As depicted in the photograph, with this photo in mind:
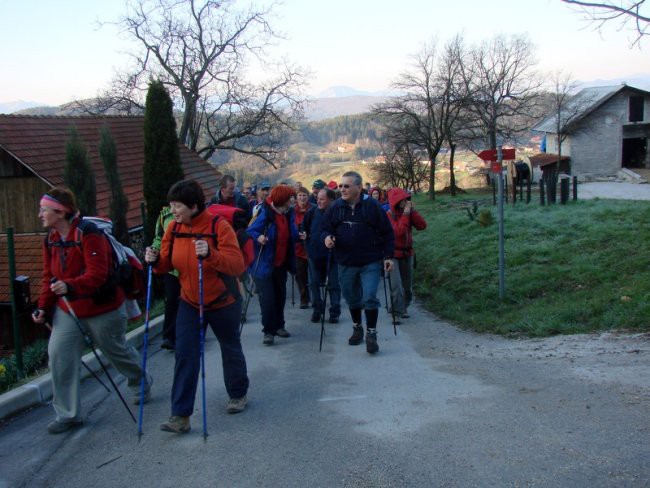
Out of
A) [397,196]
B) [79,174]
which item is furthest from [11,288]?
[79,174]

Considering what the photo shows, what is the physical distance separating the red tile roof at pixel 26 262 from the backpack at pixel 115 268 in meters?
12.5

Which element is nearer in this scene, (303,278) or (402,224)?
(402,224)

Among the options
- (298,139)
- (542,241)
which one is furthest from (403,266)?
(298,139)

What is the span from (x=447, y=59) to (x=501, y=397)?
116 feet

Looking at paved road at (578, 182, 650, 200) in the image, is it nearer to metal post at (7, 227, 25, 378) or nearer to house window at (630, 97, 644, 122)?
house window at (630, 97, 644, 122)

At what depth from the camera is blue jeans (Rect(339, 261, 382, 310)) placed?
670 cm

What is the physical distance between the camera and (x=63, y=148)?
17.8 meters

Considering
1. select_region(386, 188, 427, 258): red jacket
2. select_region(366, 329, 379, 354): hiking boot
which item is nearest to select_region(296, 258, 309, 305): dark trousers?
select_region(386, 188, 427, 258): red jacket

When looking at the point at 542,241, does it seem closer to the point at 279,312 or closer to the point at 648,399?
the point at 279,312

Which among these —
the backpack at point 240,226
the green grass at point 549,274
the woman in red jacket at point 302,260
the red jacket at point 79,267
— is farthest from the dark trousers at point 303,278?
the red jacket at point 79,267

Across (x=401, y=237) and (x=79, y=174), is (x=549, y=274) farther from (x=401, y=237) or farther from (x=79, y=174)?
(x=79, y=174)

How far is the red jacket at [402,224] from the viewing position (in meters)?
8.62

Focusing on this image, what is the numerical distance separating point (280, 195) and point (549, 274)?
4607 mm

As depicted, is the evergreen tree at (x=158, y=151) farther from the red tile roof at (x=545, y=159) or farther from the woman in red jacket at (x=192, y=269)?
the red tile roof at (x=545, y=159)
